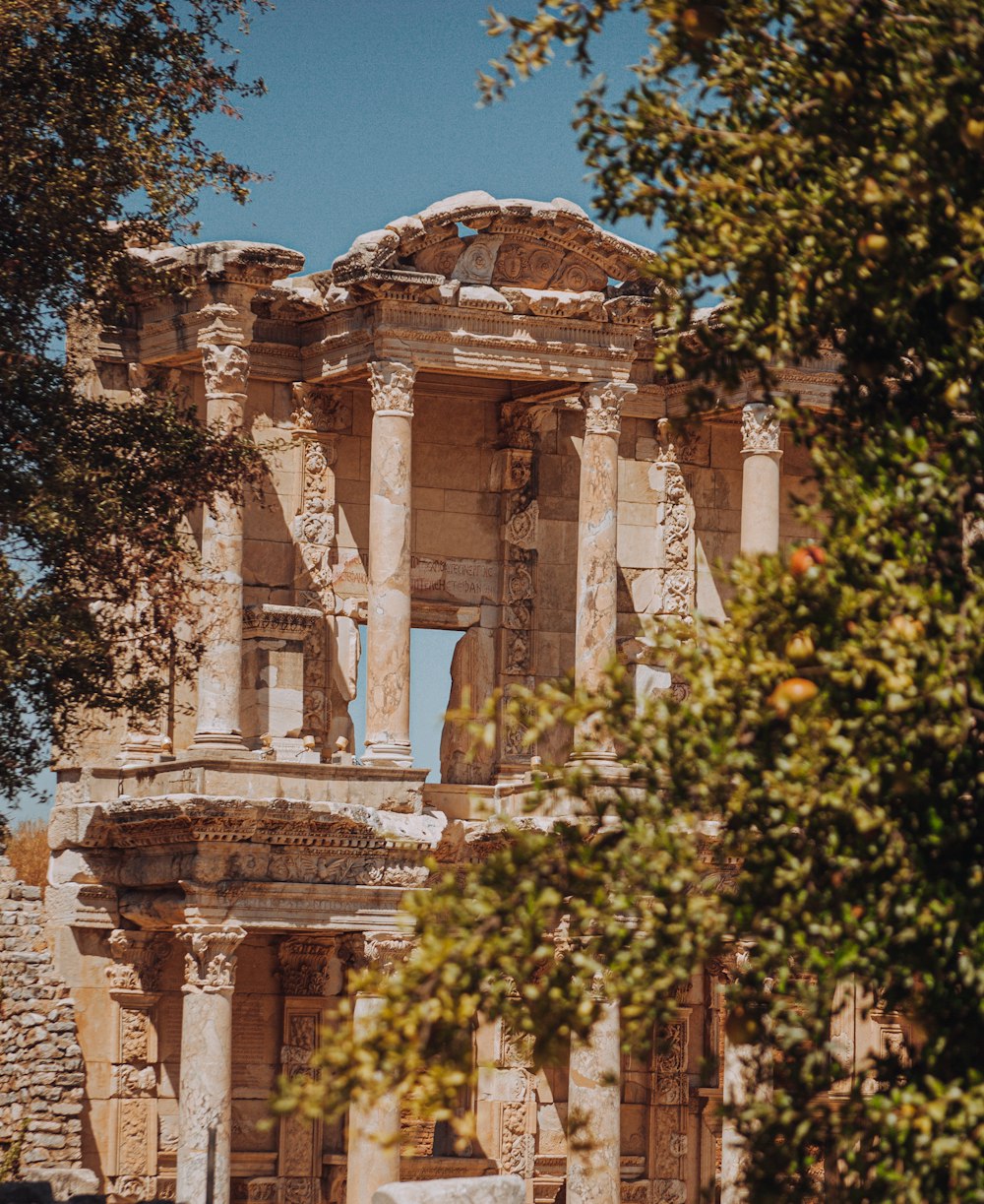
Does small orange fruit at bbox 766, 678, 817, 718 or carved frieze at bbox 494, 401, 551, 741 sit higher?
carved frieze at bbox 494, 401, 551, 741

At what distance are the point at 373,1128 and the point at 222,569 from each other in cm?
537

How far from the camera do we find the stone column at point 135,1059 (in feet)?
81.6

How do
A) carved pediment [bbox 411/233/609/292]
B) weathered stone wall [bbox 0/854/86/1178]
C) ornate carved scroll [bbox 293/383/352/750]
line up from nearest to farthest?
weathered stone wall [bbox 0/854/86/1178] → carved pediment [bbox 411/233/609/292] → ornate carved scroll [bbox 293/383/352/750]

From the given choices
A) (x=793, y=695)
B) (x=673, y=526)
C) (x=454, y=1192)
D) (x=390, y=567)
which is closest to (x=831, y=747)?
(x=793, y=695)

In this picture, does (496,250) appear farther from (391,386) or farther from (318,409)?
(318,409)

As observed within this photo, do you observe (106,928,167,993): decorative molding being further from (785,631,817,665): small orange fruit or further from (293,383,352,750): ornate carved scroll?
(785,631,817,665): small orange fruit

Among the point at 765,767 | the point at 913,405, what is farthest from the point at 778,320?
the point at 765,767

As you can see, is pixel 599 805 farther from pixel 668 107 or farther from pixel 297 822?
pixel 297 822

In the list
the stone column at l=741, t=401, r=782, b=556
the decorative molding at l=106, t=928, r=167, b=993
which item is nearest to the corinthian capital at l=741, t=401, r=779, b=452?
the stone column at l=741, t=401, r=782, b=556

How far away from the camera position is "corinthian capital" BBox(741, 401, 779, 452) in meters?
26.5

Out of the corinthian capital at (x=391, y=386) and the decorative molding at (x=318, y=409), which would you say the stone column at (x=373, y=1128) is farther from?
the decorative molding at (x=318, y=409)

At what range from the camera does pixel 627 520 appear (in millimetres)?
28219

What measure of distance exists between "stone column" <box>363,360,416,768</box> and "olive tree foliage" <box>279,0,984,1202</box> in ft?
46.8

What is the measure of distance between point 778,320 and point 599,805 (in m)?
2.12
